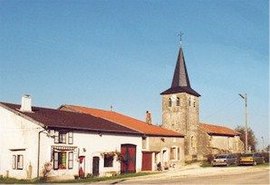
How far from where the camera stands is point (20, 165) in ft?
116

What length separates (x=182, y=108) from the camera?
6194 centimetres

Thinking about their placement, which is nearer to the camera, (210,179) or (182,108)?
(210,179)

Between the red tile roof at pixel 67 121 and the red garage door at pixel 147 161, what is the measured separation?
3.16m

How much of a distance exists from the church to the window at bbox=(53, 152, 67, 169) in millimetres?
26446

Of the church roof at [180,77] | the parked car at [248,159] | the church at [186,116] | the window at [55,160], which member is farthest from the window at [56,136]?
the church roof at [180,77]

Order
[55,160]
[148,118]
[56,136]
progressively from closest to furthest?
[55,160]
[56,136]
[148,118]

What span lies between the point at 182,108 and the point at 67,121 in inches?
1059

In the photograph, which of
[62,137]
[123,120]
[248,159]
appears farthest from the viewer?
[123,120]

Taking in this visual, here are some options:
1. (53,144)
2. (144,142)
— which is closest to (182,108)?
(144,142)

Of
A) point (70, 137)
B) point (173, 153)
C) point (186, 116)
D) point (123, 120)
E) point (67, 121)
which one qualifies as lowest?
point (173, 153)

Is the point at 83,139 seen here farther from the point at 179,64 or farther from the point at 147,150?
the point at 179,64

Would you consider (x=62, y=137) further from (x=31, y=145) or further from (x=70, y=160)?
(x=31, y=145)

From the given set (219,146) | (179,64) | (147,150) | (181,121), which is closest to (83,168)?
(147,150)

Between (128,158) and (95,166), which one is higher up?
(128,158)
